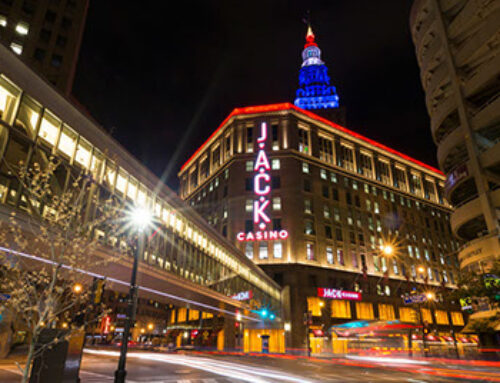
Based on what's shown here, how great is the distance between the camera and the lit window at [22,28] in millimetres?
46406

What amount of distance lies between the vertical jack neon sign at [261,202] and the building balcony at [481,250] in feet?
98.1

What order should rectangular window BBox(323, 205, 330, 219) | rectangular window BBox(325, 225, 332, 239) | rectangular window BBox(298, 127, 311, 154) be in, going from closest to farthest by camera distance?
rectangular window BBox(325, 225, 332, 239) → rectangular window BBox(323, 205, 330, 219) → rectangular window BBox(298, 127, 311, 154)

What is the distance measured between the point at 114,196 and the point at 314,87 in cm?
8457

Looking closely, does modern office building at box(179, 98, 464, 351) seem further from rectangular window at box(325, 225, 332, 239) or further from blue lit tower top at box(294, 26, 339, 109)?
blue lit tower top at box(294, 26, 339, 109)

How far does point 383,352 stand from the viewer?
3825 centimetres

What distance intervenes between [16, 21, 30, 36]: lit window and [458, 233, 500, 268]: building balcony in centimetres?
6087

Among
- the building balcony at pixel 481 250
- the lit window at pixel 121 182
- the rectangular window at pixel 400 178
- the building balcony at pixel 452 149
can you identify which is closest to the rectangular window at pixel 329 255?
the building balcony at pixel 452 149

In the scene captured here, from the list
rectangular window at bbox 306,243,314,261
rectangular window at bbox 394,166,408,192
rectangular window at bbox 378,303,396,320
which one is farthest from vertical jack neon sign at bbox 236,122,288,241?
rectangular window at bbox 394,166,408,192

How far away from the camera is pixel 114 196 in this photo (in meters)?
21.7

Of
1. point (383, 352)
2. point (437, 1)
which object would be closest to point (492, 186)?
point (383, 352)

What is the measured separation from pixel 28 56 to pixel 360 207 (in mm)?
64669

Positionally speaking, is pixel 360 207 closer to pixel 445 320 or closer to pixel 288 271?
pixel 288 271

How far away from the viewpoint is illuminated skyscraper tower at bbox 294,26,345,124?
8950 cm

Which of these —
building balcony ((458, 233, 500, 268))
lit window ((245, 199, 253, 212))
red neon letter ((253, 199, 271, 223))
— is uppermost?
lit window ((245, 199, 253, 212))
